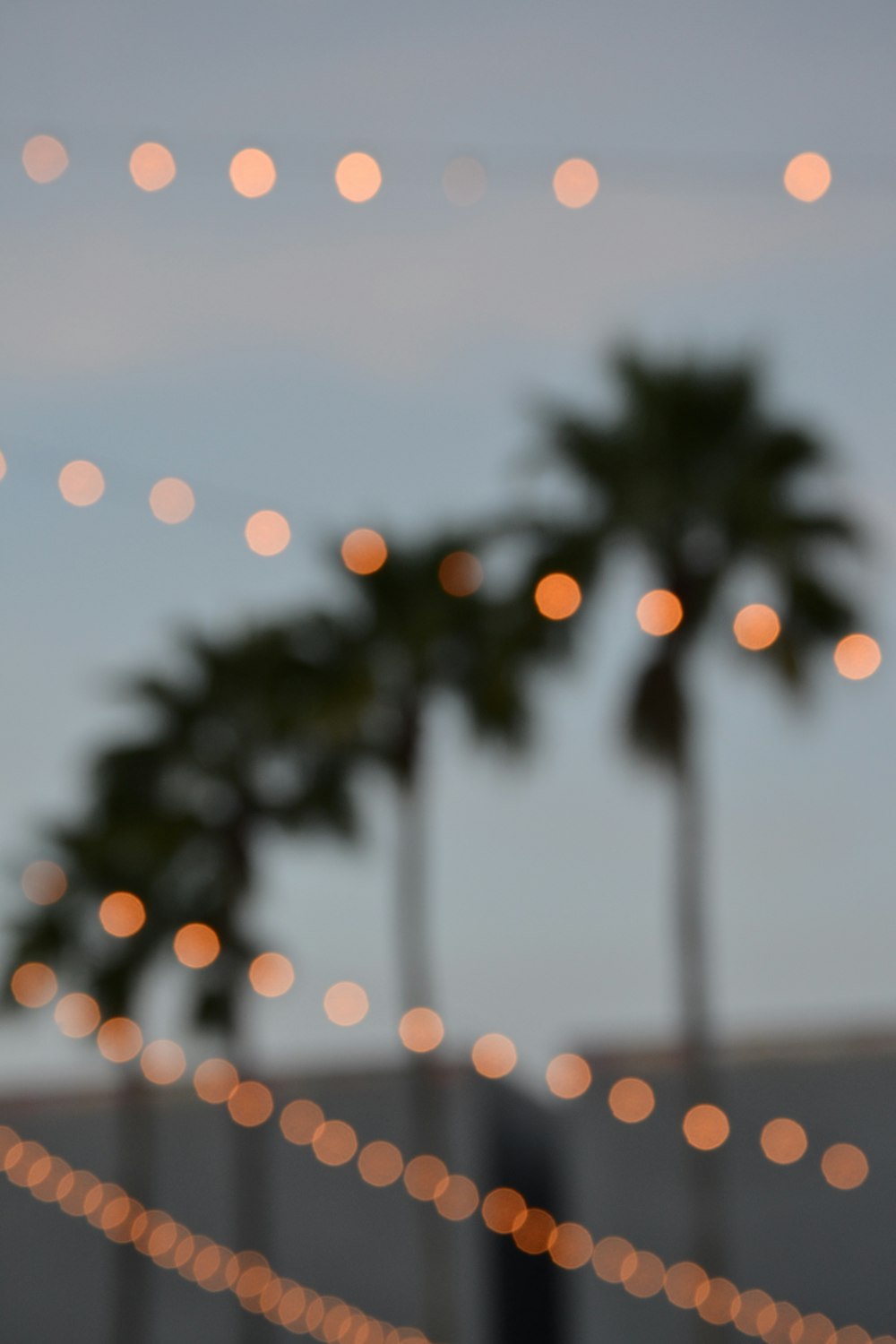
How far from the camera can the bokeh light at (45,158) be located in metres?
7.43

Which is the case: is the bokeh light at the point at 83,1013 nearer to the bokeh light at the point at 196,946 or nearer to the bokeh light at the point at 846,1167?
the bokeh light at the point at 196,946

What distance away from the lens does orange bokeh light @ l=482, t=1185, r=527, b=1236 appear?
19969 millimetres

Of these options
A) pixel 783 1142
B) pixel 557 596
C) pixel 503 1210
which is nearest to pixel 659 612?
pixel 557 596

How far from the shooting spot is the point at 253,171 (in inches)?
292

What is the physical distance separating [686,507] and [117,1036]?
8115 millimetres

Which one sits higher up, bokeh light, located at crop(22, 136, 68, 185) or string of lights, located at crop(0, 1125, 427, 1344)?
string of lights, located at crop(0, 1125, 427, 1344)

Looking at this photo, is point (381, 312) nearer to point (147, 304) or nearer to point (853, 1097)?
point (147, 304)

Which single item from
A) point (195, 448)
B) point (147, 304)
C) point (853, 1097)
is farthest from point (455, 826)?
point (147, 304)

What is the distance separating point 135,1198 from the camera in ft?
66.2

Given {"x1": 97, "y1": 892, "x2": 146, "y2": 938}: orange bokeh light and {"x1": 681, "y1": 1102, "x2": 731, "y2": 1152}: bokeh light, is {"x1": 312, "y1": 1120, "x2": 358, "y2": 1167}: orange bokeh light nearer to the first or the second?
{"x1": 97, "y1": 892, "x2": 146, "y2": 938}: orange bokeh light

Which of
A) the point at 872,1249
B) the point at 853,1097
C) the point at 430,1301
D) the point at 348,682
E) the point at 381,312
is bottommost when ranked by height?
the point at 430,1301

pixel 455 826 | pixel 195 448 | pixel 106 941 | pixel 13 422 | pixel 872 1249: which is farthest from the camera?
pixel 455 826

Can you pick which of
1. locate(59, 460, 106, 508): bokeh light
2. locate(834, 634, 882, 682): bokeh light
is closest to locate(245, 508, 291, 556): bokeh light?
locate(59, 460, 106, 508): bokeh light

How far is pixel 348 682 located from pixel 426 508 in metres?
2.08
